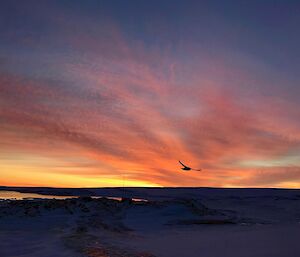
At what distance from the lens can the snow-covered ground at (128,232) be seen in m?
9.15

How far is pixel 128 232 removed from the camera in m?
13.7

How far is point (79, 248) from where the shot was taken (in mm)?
9328

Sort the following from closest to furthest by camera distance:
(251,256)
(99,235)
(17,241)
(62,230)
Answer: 1. (251,256)
2. (17,241)
3. (99,235)
4. (62,230)

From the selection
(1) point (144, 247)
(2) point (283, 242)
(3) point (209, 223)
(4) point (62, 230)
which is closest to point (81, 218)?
(4) point (62, 230)

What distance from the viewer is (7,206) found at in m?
18.4

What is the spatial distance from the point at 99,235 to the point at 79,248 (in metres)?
2.81

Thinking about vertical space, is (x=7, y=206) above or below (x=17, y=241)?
above

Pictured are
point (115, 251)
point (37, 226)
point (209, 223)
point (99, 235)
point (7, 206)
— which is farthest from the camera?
point (7, 206)

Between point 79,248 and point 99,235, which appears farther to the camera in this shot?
point 99,235

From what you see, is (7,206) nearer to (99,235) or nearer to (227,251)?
(99,235)

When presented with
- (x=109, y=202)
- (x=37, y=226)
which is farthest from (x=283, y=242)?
(x=109, y=202)

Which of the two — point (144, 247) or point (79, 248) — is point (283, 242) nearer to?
point (144, 247)

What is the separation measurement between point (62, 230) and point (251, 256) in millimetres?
7072

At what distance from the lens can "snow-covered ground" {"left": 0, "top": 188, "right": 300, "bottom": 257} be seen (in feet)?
30.0
